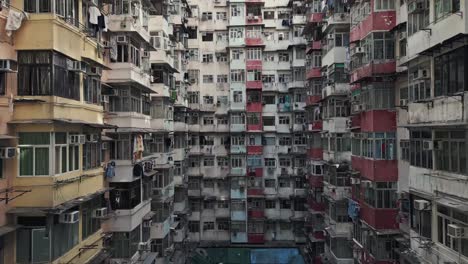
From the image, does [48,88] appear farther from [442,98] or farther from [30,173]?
[442,98]

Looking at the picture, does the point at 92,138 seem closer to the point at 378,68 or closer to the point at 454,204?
the point at 454,204

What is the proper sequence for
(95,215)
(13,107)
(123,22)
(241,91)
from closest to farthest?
(13,107)
(95,215)
(123,22)
(241,91)

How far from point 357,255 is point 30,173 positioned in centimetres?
1364

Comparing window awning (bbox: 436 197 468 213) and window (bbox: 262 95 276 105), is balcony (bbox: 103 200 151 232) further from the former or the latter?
window (bbox: 262 95 276 105)

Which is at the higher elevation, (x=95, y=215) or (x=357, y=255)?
(x=95, y=215)

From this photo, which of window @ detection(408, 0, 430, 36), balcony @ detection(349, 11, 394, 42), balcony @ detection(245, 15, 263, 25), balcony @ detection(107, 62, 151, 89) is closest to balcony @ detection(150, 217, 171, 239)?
balcony @ detection(107, 62, 151, 89)

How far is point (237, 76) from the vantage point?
34.0m

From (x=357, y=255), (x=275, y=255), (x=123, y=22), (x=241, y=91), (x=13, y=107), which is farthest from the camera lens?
(x=241, y=91)

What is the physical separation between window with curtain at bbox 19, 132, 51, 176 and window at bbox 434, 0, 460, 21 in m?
9.57

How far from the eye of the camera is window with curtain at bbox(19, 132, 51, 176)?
10.6m

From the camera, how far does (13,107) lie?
10.5 meters

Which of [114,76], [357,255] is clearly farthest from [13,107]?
[357,255]

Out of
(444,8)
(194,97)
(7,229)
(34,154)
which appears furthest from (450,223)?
(194,97)

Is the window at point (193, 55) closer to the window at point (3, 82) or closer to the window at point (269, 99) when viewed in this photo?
the window at point (269, 99)
